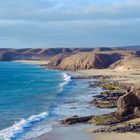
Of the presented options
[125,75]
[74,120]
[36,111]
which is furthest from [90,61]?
[74,120]

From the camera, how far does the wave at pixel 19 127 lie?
1378 inches

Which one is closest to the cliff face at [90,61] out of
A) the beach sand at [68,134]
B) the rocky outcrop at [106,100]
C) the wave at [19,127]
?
the rocky outcrop at [106,100]

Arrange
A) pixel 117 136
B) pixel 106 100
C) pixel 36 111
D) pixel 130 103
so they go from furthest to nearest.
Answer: pixel 106 100 < pixel 36 111 < pixel 130 103 < pixel 117 136

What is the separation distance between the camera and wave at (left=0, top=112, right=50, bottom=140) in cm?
3500

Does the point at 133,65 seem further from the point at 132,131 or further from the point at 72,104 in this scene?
the point at 132,131

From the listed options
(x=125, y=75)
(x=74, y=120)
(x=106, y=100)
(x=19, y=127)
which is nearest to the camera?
(x=19, y=127)

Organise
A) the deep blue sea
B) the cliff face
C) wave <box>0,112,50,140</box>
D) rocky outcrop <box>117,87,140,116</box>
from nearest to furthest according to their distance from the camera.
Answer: wave <box>0,112,50,140</box>
the deep blue sea
rocky outcrop <box>117,87,140,116</box>
the cliff face

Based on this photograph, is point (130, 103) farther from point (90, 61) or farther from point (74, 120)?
point (90, 61)

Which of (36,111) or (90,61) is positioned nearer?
(36,111)

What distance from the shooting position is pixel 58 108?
50.4m

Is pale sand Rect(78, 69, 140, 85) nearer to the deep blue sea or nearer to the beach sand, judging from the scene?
the deep blue sea

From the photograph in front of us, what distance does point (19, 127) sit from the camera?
38344 millimetres

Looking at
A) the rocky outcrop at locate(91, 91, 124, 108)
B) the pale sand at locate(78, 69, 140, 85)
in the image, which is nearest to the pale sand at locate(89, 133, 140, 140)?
the rocky outcrop at locate(91, 91, 124, 108)

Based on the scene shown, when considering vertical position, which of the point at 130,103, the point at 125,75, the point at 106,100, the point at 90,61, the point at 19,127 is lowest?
the point at 125,75
